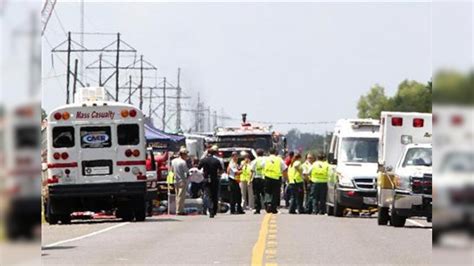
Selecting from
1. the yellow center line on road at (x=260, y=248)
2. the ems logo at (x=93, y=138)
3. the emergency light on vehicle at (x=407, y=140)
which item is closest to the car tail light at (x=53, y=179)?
the ems logo at (x=93, y=138)

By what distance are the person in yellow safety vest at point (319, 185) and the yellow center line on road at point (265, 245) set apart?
8842 mm

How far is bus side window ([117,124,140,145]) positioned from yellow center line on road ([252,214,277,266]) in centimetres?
431

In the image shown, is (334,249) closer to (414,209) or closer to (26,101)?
(414,209)

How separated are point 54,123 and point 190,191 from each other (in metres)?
9.15

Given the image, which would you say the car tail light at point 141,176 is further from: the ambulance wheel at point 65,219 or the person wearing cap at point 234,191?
the person wearing cap at point 234,191

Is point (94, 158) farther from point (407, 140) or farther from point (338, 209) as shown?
point (407, 140)

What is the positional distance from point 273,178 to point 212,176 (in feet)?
8.02

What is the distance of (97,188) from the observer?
1052 inches

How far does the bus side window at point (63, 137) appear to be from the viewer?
2680cm

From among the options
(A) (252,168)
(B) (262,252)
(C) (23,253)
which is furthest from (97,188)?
(C) (23,253)

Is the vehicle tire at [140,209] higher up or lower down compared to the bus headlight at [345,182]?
lower down

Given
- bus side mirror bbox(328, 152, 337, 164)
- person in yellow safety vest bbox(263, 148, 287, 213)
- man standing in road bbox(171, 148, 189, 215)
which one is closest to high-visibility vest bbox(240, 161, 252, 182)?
person in yellow safety vest bbox(263, 148, 287, 213)

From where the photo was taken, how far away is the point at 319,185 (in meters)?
33.2

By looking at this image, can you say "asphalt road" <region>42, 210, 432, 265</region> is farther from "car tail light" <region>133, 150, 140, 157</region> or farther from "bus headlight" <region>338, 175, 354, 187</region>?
"bus headlight" <region>338, 175, 354, 187</region>
